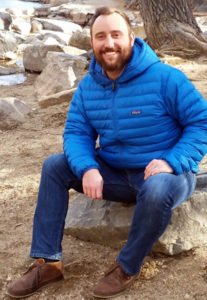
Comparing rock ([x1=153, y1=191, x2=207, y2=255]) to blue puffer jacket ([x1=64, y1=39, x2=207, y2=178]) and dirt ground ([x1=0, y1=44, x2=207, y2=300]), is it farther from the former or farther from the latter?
blue puffer jacket ([x1=64, y1=39, x2=207, y2=178])

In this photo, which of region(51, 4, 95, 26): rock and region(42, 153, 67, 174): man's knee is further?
region(51, 4, 95, 26): rock

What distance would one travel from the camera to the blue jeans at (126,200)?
2.00 meters

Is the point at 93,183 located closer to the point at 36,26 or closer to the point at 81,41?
the point at 81,41

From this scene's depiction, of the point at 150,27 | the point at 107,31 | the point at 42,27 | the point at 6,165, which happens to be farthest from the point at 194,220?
the point at 42,27

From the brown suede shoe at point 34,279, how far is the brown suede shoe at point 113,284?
0.25 m

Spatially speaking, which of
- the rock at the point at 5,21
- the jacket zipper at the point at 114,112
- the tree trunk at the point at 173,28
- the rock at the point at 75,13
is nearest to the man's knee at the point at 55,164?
the jacket zipper at the point at 114,112

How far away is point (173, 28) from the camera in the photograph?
6.83 metres

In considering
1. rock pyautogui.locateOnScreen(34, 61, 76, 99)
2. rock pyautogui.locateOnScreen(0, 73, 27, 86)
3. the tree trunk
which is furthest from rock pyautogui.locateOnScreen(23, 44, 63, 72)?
the tree trunk

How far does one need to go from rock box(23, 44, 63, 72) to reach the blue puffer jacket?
5.34m

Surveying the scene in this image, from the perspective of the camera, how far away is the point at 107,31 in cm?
227

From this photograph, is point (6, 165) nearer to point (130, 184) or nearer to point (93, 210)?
point (93, 210)

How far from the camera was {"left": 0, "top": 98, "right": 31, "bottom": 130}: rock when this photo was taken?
5027 millimetres

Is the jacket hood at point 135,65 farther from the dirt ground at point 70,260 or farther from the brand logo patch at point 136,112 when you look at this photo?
the dirt ground at point 70,260

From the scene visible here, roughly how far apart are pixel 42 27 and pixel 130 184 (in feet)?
40.1
